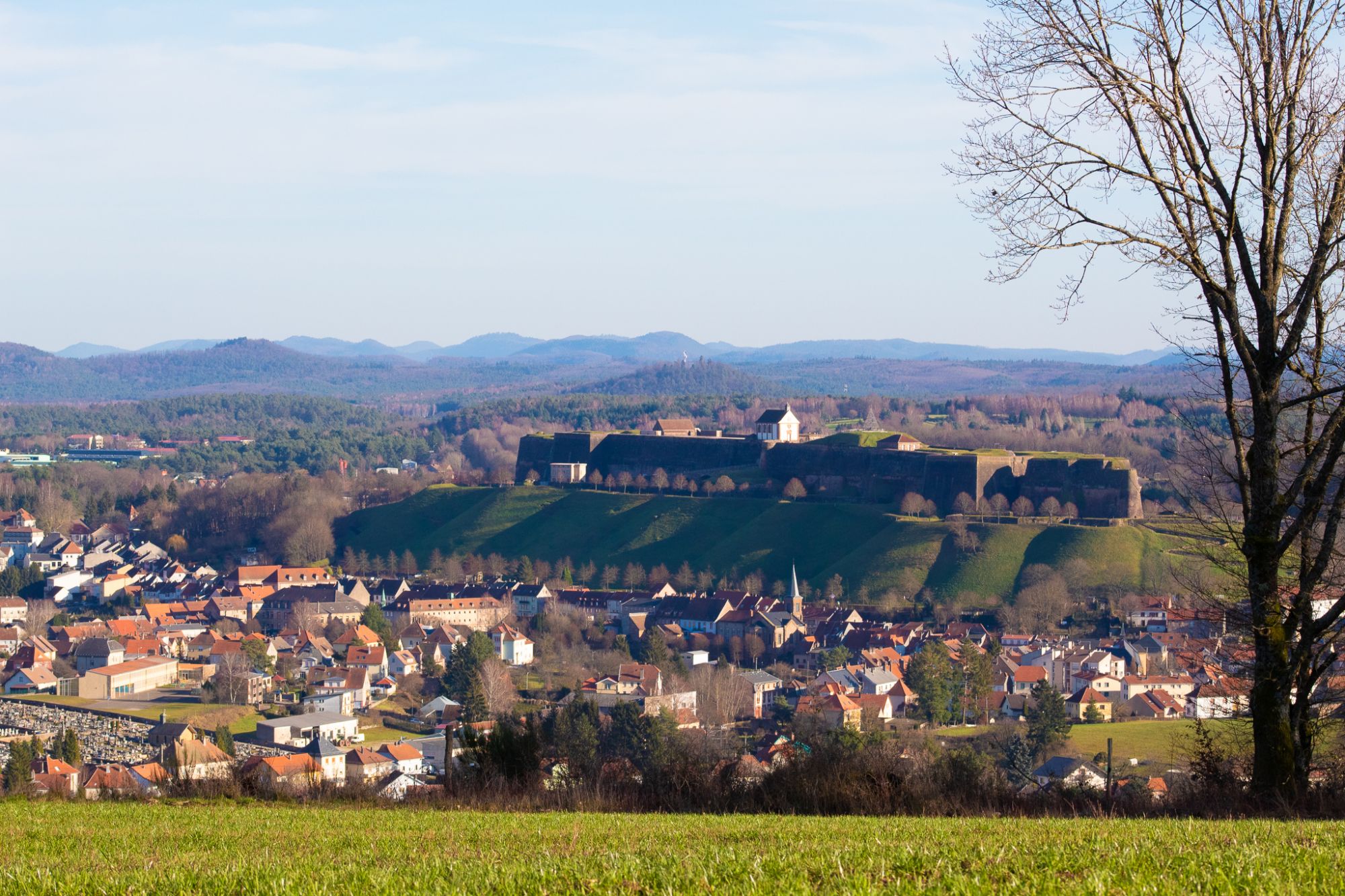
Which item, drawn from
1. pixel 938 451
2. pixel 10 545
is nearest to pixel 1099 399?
pixel 938 451

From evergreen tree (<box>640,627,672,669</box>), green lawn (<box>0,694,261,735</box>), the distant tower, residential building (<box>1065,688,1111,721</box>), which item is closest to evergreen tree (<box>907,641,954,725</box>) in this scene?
residential building (<box>1065,688,1111,721</box>)

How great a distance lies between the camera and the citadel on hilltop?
6047 centimetres

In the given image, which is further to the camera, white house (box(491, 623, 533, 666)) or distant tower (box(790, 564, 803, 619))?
distant tower (box(790, 564, 803, 619))

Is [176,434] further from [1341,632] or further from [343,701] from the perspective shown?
[1341,632]

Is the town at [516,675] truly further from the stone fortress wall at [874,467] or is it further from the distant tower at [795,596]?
the stone fortress wall at [874,467]

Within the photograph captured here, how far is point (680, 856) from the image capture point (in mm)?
6129

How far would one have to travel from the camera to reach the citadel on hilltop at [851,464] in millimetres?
60469

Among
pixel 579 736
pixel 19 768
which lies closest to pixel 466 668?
pixel 579 736

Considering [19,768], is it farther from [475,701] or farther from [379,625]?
[379,625]

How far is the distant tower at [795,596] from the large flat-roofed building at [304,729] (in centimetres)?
1934

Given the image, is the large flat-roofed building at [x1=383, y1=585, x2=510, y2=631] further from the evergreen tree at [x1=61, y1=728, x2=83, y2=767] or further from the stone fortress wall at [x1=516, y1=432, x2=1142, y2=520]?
the evergreen tree at [x1=61, y1=728, x2=83, y2=767]

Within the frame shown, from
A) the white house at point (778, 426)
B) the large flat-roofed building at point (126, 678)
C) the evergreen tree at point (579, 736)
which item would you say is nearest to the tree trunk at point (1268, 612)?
the evergreen tree at point (579, 736)

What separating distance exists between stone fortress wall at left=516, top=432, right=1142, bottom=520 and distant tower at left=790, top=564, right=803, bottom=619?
381 inches

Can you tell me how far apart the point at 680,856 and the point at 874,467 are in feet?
204
